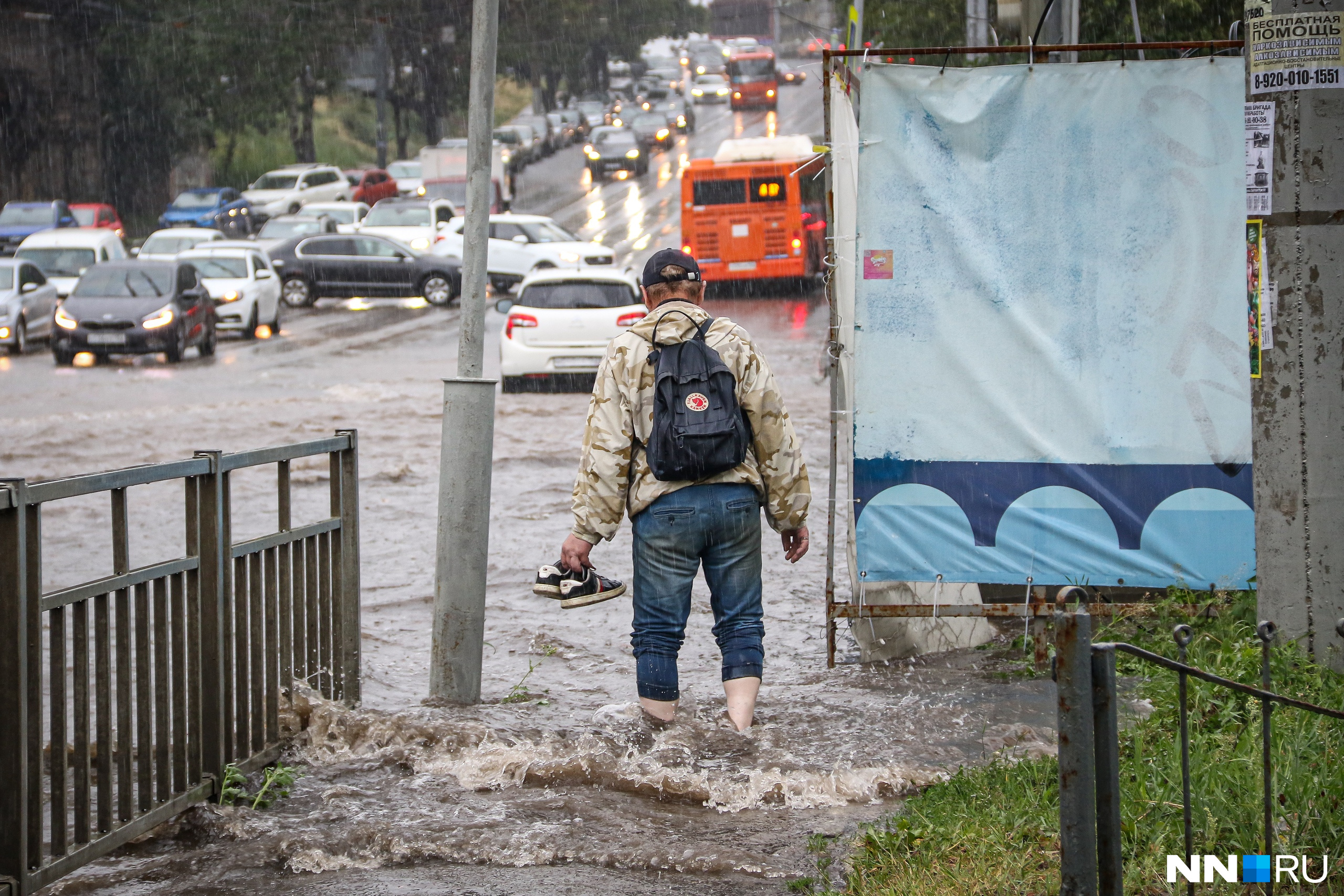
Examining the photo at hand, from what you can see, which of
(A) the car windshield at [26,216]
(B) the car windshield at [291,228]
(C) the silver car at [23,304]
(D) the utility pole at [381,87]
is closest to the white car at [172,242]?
(B) the car windshield at [291,228]

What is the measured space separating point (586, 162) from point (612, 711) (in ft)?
164

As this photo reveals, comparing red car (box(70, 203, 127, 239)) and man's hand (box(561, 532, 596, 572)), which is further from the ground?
red car (box(70, 203, 127, 239))

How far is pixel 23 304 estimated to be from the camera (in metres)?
23.2

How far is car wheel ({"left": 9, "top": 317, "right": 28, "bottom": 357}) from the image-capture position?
23.0 meters

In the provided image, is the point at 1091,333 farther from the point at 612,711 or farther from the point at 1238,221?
the point at 612,711

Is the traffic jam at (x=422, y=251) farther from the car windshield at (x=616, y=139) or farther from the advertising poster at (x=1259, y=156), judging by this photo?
the advertising poster at (x=1259, y=156)

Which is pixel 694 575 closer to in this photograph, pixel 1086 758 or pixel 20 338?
pixel 1086 758

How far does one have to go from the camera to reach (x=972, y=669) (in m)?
6.11

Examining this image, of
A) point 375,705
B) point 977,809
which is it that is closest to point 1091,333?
point 977,809

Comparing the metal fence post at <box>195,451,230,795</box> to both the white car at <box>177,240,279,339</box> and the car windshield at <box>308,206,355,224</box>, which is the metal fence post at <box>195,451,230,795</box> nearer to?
the white car at <box>177,240,279,339</box>

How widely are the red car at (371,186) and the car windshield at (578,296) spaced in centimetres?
2972

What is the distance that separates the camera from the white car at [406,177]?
49906mm

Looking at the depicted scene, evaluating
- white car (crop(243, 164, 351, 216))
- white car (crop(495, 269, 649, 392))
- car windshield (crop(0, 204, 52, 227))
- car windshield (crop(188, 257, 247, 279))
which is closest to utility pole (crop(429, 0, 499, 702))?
white car (crop(495, 269, 649, 392))

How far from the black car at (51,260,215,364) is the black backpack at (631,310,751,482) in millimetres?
18057
